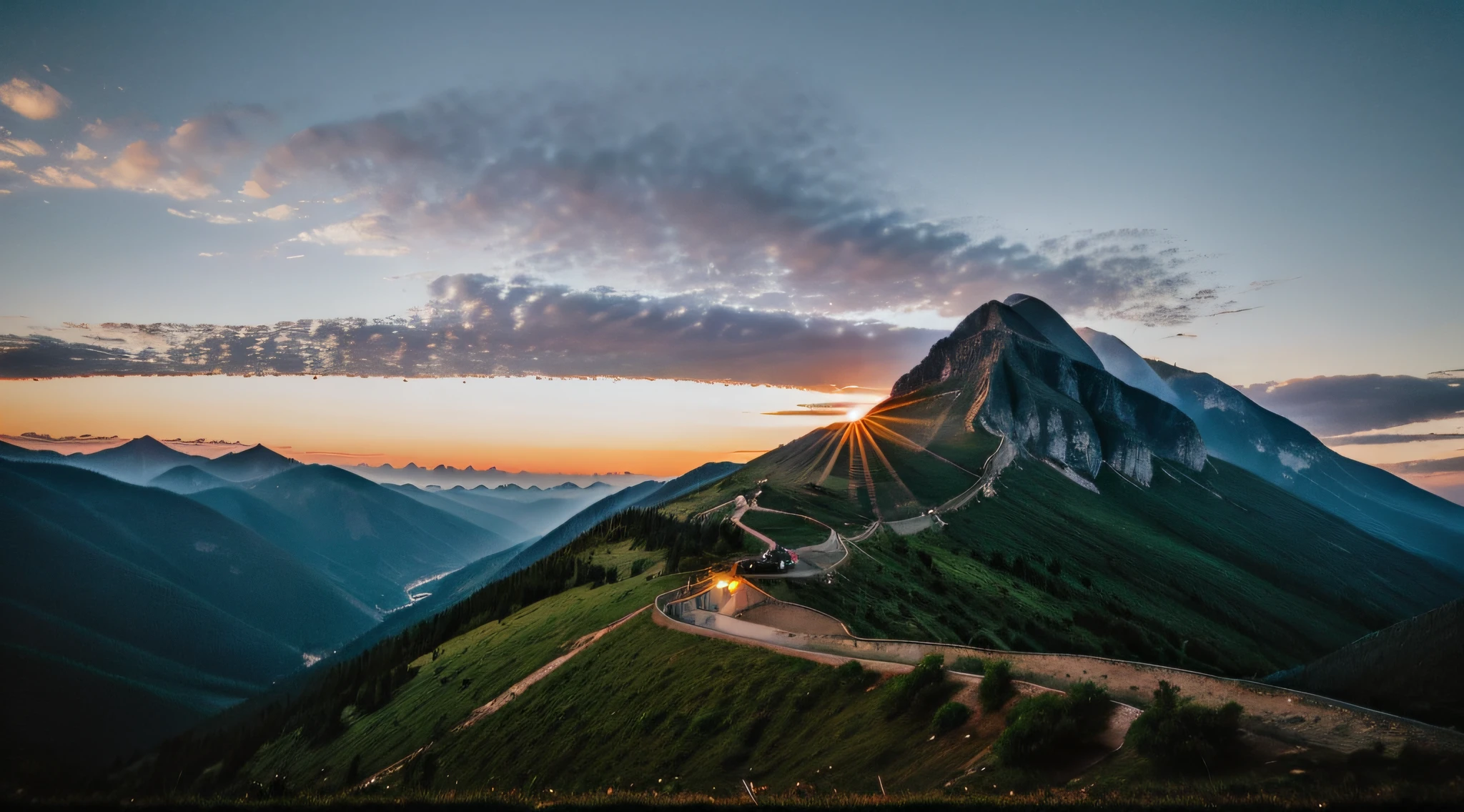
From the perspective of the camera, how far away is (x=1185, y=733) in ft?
71.1

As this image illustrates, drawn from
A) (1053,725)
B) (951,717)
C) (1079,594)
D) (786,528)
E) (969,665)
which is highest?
(1053,725)

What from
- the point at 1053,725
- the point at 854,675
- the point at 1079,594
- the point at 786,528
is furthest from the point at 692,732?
the point at 1079,594

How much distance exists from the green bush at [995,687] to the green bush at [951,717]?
2.49 feet

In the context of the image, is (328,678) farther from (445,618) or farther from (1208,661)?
(1208,661)

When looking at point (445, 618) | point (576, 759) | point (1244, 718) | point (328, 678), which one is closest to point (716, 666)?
point (576, 759)

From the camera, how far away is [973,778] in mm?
23828

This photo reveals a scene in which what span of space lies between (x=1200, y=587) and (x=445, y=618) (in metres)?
157

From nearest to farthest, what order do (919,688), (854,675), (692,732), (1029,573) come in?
(919,688), (854,675), (692,732), (1029,573)

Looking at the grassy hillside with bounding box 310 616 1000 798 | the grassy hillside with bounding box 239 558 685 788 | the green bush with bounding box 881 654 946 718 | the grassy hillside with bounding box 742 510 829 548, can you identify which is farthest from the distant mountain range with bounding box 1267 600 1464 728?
the grassy hillside with bounding box 742 510 829 548

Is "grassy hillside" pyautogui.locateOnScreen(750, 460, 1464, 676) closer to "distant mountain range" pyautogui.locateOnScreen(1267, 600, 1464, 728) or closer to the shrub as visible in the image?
the shrub

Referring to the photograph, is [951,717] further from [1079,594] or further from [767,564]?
[1079,594]

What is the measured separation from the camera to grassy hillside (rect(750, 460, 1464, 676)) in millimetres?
72625

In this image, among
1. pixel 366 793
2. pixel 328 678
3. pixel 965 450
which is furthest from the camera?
pixel 965 450

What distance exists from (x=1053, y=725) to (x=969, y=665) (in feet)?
22.5
